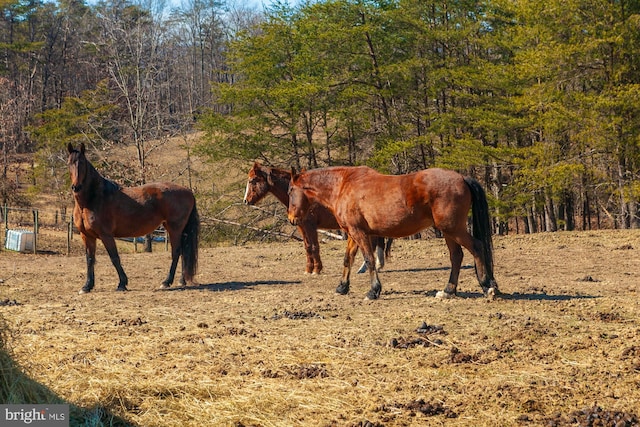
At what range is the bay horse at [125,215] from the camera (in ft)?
38.7

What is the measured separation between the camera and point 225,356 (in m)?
6.95

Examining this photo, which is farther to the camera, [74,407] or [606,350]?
[606,350]

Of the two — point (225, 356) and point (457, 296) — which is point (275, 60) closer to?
point (457, 296)

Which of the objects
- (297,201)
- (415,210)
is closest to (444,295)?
(415,210)

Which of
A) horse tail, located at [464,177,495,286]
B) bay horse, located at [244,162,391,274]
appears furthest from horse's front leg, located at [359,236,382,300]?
bay horse, located at [244,162,391,274]

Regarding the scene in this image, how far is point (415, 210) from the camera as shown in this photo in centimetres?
969

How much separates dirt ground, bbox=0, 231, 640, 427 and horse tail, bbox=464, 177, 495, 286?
524 mm

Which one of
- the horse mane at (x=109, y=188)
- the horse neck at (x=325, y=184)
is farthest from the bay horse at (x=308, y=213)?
the horse mane at (x=109, y=188)

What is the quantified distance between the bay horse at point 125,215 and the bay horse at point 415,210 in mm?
3016

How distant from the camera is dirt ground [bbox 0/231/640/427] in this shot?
5.47 meters

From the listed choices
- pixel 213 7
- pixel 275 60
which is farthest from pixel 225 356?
pixel 213 7

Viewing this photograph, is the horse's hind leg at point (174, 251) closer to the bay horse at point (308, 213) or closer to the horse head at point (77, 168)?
the horse head at point (77, 168)

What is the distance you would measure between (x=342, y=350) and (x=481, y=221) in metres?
3.38

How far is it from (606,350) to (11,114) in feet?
148
